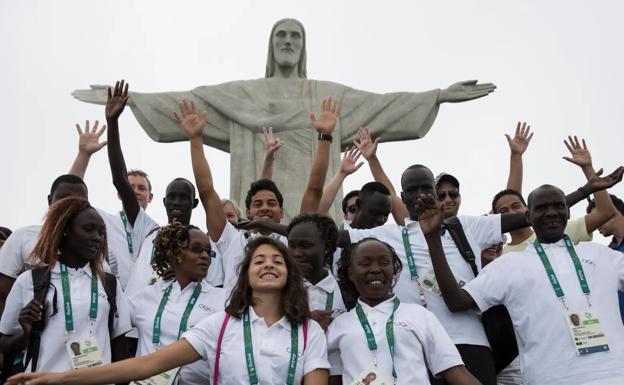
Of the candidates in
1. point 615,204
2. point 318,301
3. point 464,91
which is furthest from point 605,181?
point 464,91

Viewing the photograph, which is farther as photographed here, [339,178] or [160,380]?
[339,178]

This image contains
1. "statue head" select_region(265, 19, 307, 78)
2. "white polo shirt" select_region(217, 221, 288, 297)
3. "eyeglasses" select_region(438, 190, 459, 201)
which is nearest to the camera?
"white polo shirt" select_region(217, 221, 288, 297)

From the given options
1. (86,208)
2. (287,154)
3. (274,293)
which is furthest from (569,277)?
(287,154)

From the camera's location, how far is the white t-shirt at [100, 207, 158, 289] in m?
7.08

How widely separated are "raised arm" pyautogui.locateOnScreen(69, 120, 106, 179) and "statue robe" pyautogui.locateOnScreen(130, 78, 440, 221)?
12.3 feet

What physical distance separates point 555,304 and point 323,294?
4.87 ft

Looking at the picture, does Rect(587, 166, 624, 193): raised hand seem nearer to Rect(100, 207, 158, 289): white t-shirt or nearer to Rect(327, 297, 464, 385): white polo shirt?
Rect(327, 297, 464, 385): white polo shirt

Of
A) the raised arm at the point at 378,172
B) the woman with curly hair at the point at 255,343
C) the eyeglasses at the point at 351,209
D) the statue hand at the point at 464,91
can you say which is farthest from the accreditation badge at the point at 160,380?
the statue hand at the point at 464,91

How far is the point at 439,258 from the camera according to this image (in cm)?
575

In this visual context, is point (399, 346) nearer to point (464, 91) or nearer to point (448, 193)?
point (448, 193)

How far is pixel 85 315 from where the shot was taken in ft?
17.7

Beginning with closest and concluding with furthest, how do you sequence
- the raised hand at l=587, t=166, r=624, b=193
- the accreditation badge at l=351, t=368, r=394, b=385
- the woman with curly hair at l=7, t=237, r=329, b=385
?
the woman with curly hair at l=7, t=237, r=329, b=385
the accreditation badge at l=351, t=368, r=394, b=385
the raised hand at l=587, t=166, r=624, b=193

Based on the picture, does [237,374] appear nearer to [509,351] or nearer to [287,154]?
[509,351]

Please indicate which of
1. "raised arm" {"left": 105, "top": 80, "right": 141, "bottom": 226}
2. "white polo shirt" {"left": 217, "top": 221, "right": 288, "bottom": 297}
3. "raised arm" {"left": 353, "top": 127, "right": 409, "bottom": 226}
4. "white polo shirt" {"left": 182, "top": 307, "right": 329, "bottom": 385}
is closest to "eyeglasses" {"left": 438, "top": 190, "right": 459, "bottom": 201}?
"raised arm" {"left": 353, "top": 127, "right": 409, "bottom": 226}
